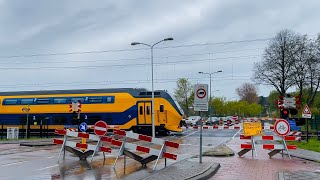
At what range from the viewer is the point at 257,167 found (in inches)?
581

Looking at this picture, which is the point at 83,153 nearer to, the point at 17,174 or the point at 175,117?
the point at 17,174

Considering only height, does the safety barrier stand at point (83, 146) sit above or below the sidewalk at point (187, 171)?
above

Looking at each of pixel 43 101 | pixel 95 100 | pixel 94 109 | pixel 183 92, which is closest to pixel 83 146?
pixel 94 109

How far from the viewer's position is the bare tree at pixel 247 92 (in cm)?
12469

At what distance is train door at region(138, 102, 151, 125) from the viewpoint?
37000 millimetres

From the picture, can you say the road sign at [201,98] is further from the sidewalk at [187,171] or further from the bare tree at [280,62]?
the bare tree at [280,62]

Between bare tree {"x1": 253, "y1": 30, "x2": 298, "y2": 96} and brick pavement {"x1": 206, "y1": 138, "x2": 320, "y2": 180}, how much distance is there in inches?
1527

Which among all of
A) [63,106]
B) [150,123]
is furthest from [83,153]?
[63,106]

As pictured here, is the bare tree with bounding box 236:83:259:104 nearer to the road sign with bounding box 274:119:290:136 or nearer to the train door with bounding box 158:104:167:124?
the train door with bounding box 158:104:167:124

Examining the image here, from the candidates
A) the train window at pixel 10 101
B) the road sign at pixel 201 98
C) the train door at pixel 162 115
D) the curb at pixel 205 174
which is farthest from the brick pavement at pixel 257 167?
the train window at pixel 10 101

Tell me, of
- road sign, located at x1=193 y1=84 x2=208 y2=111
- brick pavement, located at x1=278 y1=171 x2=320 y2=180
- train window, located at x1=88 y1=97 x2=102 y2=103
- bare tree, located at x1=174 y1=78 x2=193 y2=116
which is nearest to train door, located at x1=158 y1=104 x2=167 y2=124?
train window, located at x1=88 y1=97 x2=102 y2=103

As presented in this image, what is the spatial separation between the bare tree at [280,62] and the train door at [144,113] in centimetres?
2518

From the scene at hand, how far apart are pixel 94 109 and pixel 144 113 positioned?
190 inches

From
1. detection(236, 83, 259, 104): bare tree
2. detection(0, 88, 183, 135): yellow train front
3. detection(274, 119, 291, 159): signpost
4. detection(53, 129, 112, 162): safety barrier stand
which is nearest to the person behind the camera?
detection(53, 129, 112, 162): safety barrier stand
